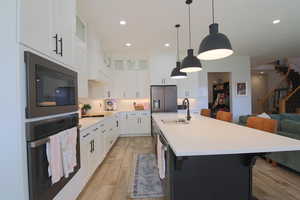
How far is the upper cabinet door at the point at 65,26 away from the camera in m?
1.47

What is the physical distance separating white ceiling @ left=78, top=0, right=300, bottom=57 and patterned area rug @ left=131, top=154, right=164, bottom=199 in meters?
2.92

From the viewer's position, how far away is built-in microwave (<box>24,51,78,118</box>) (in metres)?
1.08

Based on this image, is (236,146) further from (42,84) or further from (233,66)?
(233,66)

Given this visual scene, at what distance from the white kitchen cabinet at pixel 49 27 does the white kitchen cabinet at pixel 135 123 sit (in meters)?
3.84

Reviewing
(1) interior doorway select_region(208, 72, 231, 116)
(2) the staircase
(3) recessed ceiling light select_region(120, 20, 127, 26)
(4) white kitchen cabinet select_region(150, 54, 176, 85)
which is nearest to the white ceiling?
(3) recessed ceiling light select_region(120, 20, 127, 26)

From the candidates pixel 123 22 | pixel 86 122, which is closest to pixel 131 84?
pixel 123 22

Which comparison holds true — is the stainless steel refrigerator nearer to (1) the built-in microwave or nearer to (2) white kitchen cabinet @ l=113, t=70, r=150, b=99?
(2) white kitchen cabinet @ l=113, t=70, r=150, b=99

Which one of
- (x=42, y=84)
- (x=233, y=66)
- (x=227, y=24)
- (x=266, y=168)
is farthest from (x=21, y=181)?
(x=233, y=66)

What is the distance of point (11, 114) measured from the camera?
103cm

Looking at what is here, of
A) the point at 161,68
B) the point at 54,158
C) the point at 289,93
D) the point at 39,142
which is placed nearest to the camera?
the point at 39,142

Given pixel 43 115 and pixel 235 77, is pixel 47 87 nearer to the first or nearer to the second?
pixel 43 115

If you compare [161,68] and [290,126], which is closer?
[290,126]

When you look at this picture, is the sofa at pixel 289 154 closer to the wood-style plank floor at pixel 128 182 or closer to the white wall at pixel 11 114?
the wood-style plank floor at pixel 128 182

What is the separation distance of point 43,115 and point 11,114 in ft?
0.65
